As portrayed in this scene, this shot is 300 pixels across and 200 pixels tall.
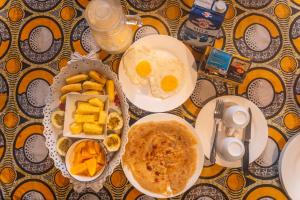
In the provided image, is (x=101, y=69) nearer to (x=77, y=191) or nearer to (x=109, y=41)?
(x=109, y=41)

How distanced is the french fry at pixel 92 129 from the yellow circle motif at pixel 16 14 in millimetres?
558

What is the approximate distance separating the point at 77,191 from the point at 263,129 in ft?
2.41

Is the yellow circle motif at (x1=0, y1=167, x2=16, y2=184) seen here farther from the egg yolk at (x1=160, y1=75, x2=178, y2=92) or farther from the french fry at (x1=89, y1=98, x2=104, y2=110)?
the egg yolk at (x1=160, y1=75, x2=178, y2=92)

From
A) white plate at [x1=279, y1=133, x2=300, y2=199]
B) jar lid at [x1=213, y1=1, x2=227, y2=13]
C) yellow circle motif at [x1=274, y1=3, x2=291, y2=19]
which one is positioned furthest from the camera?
yellow circle motif at [x1=274, y1=3, x2=291, y2=19]

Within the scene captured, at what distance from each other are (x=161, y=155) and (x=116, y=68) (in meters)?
0.38

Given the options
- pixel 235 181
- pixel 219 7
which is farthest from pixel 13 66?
pixel 235 181

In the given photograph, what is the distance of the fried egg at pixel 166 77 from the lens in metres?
1.48

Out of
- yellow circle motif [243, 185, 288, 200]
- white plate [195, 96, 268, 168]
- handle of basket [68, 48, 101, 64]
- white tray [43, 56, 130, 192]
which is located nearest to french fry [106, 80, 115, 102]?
white tray [43, 56, 130, 192]

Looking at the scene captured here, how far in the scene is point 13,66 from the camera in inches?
62.1

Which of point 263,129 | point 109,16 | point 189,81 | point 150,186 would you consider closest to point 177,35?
point 189,81

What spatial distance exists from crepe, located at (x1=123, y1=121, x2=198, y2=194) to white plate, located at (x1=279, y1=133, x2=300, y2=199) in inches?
12.9

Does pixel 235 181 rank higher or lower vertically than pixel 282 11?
lower

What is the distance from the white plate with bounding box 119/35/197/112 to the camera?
1.49 meters

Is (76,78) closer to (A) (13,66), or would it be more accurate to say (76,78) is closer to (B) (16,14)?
(A) (13,66)
